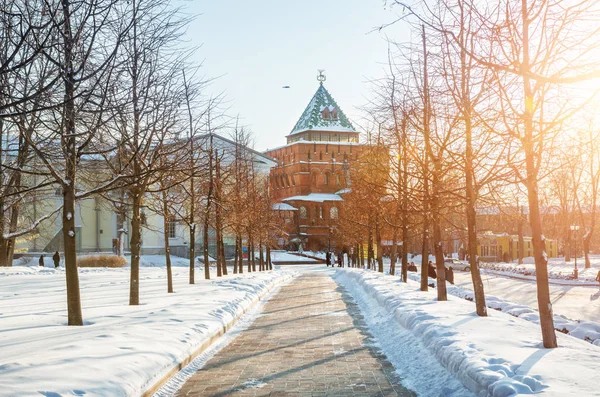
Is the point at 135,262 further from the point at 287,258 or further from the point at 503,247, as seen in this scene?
the point at 503,247

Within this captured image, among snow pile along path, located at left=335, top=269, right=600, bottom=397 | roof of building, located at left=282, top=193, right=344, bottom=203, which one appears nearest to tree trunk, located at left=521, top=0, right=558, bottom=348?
snow pile along path, located at left=335, top=269, right=600, bottom=397

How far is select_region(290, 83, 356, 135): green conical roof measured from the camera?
121375 millimetres

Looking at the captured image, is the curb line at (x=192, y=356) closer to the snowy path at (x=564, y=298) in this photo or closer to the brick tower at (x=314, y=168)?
the snowy path at (x=564, y=298)

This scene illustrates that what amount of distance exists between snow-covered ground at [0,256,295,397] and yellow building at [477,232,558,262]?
209 ft

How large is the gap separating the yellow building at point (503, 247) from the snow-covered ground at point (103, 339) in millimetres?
63714

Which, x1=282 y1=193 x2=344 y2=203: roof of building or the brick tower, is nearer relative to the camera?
the brick tower

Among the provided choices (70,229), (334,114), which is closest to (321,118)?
(334,114)

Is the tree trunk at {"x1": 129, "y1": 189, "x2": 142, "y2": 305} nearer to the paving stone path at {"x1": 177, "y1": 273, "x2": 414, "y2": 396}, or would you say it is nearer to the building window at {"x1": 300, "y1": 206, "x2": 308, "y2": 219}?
the paving stone path at {"x1": 177, "y1": 273, "x2": 414, "y2": 396}

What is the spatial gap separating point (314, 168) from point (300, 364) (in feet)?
353

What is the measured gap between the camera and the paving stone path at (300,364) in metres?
8.62

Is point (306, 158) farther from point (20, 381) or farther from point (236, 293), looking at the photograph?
point (20, 381)

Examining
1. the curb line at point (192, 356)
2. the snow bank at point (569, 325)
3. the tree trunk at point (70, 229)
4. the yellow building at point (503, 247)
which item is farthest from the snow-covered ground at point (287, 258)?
the tree trunk at point (70, 229)

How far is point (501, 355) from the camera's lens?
907 centimetres

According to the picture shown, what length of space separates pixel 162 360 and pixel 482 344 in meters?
4.73
